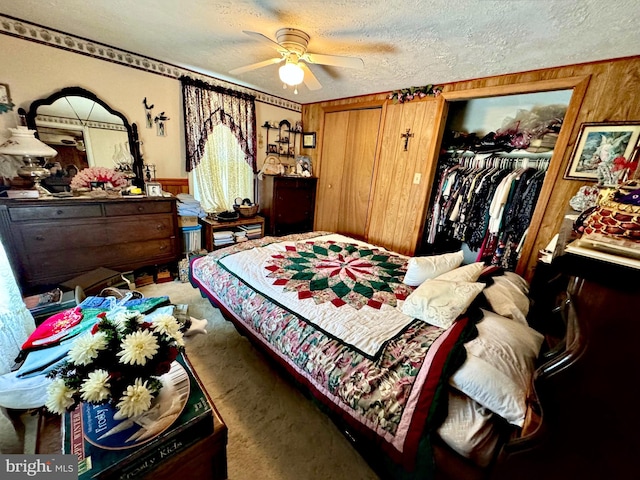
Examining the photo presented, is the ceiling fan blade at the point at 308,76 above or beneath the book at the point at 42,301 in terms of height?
above

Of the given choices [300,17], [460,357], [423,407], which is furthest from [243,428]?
[300,17]

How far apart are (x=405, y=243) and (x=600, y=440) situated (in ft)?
8.51

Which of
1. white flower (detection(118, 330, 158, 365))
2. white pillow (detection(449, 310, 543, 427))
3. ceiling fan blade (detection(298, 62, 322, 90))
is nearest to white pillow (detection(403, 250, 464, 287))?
white pillow (detection(449, 310, 543, 427))

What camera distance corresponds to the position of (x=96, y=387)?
2.23 ft

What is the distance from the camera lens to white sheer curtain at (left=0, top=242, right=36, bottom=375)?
1.26m

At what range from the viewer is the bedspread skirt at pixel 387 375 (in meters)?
0.85

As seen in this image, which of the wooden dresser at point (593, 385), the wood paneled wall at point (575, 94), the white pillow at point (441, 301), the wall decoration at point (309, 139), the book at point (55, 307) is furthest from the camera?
the wall decoration at point (309, 139)

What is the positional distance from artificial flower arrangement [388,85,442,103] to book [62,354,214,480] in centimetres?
325

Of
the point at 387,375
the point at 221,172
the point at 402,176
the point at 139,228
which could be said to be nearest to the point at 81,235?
the point at 139,228

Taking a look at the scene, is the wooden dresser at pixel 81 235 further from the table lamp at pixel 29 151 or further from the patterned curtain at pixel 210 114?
the patterned curtain at pixel 210 114

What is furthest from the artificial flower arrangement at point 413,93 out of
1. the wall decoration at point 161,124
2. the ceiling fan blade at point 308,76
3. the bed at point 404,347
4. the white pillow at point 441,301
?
the wall decoration at point 161,124

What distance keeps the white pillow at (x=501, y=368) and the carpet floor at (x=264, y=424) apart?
0.72 meters

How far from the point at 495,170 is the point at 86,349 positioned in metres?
3.27

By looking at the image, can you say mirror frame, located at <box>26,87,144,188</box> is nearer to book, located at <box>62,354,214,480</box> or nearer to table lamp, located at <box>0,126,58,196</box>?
table lamp, located at <box>0,126,58,196</box>
